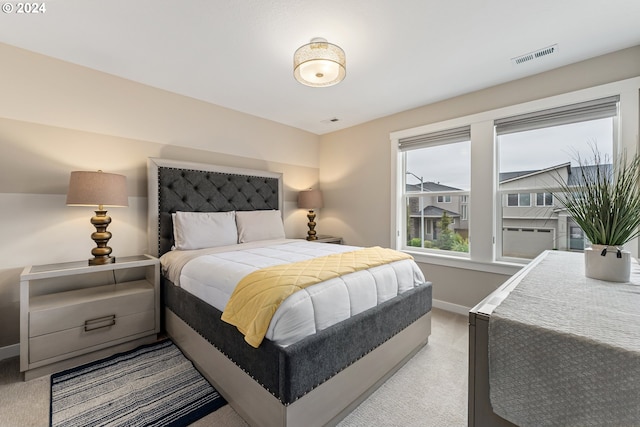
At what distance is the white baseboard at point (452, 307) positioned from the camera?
117 inches

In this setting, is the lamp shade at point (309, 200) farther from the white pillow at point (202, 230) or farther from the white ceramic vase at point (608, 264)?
the white ceramic vase at point (608, 264)

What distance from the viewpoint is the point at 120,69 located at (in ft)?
8.02

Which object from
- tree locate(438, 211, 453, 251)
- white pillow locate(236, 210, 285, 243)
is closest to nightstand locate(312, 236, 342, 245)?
white pillow locate(236, 210, 285, 243)

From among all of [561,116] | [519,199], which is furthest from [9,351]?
[561,116]

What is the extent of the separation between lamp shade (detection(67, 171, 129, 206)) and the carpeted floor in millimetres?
1262

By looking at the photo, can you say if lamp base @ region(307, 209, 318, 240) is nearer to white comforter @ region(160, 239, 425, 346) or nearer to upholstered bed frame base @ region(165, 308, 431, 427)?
white comforter @ region(160, 239, 425, 346)

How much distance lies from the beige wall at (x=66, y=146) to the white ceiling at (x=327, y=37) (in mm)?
175

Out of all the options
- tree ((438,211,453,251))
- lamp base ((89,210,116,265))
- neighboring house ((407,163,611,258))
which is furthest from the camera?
tree ((438,211,453,251))

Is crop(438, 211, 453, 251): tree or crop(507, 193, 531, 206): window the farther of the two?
crop(438, 211, 453, 251): tree

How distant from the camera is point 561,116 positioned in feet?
7.91

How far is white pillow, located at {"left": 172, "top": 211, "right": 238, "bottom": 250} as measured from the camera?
2.63 meters

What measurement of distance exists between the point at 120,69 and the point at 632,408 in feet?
11.8

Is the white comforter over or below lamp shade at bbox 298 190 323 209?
below

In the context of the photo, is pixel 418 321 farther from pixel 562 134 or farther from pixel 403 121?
pixel 403 121
